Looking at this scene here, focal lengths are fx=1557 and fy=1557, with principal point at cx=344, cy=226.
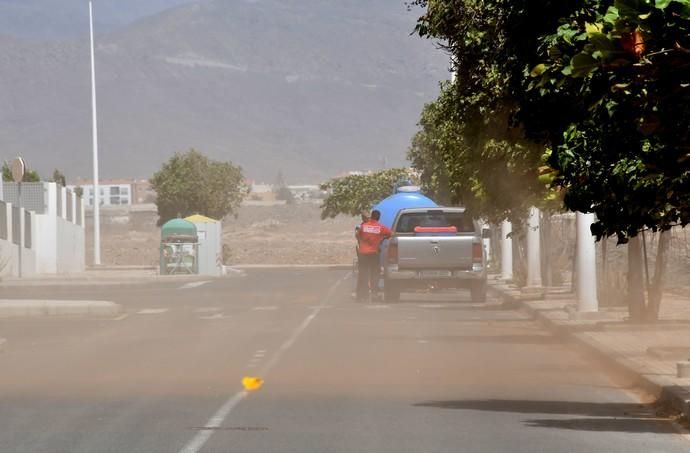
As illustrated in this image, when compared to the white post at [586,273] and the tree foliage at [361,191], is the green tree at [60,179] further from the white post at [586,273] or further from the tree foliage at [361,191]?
the white post at [586,273]

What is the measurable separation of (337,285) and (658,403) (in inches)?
1269

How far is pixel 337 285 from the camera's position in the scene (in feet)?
151

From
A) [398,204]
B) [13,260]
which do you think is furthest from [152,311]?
[13,260]

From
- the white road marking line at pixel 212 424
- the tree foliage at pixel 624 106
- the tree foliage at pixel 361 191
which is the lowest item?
the white road marking line at pixel 212 424

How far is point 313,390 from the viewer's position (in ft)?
49.2

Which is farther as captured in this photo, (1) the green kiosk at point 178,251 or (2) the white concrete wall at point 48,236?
(2) the white concrete wall at point 48,236

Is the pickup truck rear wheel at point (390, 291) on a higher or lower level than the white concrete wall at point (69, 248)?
A: lower

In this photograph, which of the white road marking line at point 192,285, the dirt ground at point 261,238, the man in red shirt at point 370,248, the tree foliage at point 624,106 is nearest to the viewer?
the tree foliage at point 624,106

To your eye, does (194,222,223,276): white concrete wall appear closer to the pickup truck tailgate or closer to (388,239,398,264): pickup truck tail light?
(388,239,398,264): pickup truck tail light

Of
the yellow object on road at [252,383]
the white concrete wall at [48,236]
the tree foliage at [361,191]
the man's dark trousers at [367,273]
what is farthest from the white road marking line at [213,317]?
the tree foliage at [361,191]

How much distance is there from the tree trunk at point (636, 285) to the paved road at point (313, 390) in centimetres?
129

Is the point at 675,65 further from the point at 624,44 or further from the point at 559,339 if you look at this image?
the point at 559,339

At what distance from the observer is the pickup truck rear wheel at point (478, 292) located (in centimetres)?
3375

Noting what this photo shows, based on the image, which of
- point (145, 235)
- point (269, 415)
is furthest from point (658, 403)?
point (145, 235)
